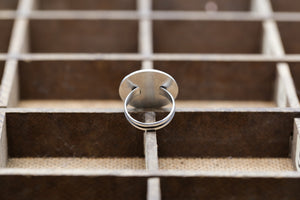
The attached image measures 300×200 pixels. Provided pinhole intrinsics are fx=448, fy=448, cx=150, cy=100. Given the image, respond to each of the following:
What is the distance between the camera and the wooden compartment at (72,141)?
1.93 meters

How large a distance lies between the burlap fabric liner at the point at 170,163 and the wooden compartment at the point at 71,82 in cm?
46

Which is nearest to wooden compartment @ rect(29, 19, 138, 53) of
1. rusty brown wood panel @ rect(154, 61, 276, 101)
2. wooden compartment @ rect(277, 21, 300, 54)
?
rusty brown wood panel @ rect(154, 61, 276, 101)

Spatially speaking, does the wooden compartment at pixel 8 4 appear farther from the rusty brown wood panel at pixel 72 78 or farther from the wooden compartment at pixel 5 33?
the rusty brown wood panel at pixel 72 78

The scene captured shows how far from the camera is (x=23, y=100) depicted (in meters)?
2.40

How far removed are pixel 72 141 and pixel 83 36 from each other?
1000 millimetres

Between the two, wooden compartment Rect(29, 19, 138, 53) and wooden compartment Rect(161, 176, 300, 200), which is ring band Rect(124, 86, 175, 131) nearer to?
wooden compartment Rect(161, 176, 300, 200)

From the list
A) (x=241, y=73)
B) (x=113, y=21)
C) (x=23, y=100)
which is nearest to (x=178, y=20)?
(x=113, y=21)

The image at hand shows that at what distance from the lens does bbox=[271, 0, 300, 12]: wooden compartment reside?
3.02 meters

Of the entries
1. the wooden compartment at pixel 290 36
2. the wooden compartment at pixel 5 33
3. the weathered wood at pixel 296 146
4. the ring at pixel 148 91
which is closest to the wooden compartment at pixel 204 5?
the wooden compartment at pixel 290 36

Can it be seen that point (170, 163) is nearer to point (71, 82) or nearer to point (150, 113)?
point (150, 113)

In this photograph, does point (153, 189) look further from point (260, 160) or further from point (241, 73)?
point (241, 73)

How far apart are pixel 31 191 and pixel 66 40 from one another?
4.32 ft

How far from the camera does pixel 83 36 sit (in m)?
2.78

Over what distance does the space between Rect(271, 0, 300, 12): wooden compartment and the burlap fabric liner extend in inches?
54.9
